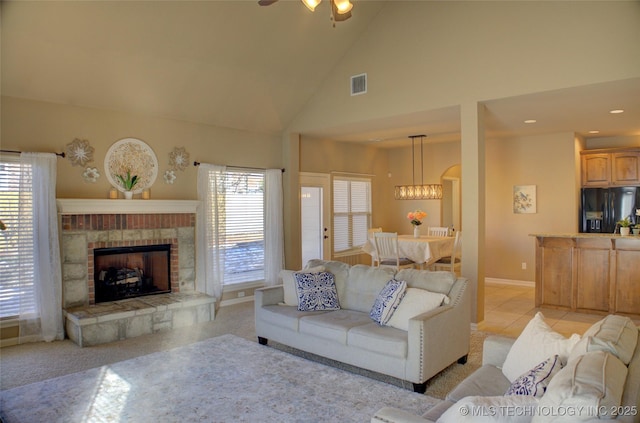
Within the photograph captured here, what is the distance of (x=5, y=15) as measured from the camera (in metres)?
4.04

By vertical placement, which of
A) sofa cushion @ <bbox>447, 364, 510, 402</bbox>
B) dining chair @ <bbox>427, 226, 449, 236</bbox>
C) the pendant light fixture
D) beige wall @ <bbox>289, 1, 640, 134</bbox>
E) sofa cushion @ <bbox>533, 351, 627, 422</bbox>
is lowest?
sofa cushion @ <bbox>447, 364, 510, 402</bbox>

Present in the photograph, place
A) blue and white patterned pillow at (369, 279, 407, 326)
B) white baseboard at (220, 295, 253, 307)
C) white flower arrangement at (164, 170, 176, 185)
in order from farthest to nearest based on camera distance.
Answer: white baseboard at (220, 295, 253, 307) → white flower arrangement at (164, 170, 176, 185) → blue and white patterned pillow at (369, 279, 407, 326)

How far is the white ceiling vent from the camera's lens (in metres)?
6.26

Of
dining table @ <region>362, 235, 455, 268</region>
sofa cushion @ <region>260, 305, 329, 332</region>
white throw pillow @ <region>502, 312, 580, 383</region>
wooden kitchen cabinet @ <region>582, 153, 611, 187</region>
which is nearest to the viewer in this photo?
white throw pillow @ <region>502, 312, 580, 383</region>

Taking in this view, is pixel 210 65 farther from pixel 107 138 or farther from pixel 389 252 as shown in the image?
pixel 389 252

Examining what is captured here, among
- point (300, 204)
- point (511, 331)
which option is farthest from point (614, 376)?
point (300, 204)

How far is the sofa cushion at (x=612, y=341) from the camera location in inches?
72.4

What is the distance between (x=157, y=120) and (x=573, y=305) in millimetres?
6126

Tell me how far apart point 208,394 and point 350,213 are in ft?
19.0

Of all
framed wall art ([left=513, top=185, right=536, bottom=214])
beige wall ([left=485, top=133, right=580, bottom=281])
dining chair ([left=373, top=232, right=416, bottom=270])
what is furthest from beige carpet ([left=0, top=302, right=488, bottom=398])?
framed wall art ([left=513, top=185, right=536, bottom=214])

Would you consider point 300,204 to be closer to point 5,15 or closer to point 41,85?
point 41,85

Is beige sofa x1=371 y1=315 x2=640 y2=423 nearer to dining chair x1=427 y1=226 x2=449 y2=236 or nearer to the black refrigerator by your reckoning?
dining chair x1=427 y1=226 x2=449 y2=236

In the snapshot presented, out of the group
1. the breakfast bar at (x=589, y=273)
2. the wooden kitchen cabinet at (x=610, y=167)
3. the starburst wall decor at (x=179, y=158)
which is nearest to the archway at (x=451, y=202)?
the wooden kitchen cabinet at (x=610, y=167)

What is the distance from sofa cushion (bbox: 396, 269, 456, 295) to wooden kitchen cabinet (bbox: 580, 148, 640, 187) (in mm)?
5085
